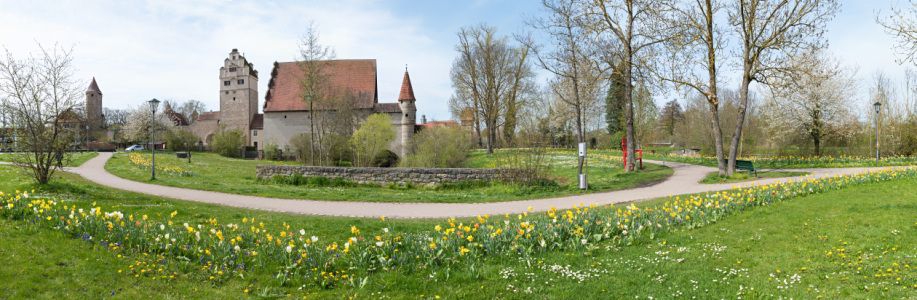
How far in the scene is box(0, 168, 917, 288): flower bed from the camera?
16.8ft

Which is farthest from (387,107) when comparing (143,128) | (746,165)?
(746,165)

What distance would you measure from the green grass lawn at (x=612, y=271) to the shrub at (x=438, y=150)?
51.4 feet

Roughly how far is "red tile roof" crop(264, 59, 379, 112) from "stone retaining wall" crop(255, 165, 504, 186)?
29355 mm

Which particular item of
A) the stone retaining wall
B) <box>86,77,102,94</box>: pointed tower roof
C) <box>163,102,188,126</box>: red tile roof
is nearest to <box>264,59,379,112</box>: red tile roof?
<box>163,102,188,126</box>: red tile roof

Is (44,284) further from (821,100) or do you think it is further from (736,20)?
(821,100)

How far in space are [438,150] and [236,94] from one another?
41538 mm

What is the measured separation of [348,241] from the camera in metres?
6.18

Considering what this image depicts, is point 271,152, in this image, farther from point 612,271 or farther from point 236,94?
point 612,271

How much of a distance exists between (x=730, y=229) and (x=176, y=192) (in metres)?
15.3

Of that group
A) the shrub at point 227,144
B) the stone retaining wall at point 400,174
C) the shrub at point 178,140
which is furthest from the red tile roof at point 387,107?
the stone retaining wall at point 400,174

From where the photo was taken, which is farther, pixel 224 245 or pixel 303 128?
pixel 303 128

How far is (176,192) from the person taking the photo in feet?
45.4

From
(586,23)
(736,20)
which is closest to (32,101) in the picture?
(586,23)

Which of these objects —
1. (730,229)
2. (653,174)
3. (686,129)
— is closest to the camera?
(730,229)
